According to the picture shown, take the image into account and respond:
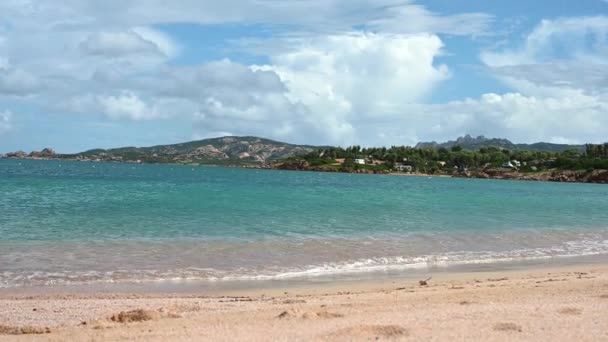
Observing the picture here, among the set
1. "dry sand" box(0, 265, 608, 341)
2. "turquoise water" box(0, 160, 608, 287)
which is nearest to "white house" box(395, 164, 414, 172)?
"turquoise water" box(0, 160, 608, 287)

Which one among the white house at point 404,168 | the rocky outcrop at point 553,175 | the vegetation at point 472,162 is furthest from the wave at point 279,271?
the white house at point 404,168

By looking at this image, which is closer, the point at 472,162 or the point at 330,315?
the point at 330,315

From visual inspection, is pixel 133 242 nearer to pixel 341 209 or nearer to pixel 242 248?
pixel 242 248

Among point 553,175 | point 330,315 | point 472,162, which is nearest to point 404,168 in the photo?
point 472,162

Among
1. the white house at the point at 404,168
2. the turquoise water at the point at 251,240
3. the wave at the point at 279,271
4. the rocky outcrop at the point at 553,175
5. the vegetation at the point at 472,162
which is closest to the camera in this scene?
the wave at the point at 279,271

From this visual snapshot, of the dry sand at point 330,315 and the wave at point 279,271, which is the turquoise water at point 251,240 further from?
the dry sand at point 330,315

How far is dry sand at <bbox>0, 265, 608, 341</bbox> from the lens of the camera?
8.95 meters

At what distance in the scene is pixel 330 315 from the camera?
10289mm

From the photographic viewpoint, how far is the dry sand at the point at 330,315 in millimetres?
8945

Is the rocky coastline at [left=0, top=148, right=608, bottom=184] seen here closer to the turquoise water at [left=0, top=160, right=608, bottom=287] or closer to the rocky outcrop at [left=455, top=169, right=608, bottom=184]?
the rocky outcrop at [left=455, top=169, right=608, bottom=184]

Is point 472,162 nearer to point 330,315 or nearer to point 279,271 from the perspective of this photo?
point 279,271

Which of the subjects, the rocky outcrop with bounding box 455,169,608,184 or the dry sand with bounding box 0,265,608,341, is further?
the rocky outcrop with bounding box 455,169,608,184

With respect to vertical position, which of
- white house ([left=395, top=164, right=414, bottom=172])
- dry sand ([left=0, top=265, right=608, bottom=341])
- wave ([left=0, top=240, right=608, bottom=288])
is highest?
white house ([left=395, top=164, right=414, bottom=172])

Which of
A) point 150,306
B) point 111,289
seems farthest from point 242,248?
point 150,306
